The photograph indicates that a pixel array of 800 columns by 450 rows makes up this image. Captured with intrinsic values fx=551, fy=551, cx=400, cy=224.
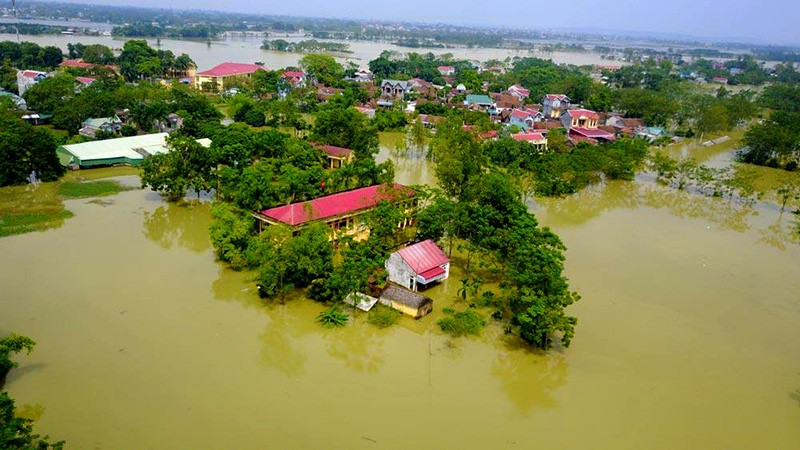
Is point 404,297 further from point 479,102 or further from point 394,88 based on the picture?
point 394,88

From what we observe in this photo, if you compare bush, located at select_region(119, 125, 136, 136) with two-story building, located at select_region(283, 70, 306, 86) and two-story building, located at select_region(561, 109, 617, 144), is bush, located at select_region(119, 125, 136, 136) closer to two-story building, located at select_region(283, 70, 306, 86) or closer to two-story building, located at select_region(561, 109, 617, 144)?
two-story building, located at select_region(283, 70, 306, 86)

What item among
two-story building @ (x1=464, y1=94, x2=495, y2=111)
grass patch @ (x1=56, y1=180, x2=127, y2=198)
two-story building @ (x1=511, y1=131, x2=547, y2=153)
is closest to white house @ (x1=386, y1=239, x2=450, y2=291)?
grass patch @ (x1=56, y1=180, x2=127, y2=198)

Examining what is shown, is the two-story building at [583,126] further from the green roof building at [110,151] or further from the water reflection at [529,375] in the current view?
the water reflection at [529,375]

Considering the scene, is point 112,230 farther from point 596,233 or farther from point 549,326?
point 596,233

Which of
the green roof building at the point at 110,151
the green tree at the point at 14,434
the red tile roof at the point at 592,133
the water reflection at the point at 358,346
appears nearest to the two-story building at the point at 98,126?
the green roof building at the point at 110,151

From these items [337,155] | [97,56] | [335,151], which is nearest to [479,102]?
[335,151]

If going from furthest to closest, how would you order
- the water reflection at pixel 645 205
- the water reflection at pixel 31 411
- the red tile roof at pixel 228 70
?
the red tile roof at pixel 228 70
the water reflection at pixel 645 205
the water reflection at pixel 31 411

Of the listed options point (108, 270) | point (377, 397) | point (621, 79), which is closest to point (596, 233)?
point (377, 397)
